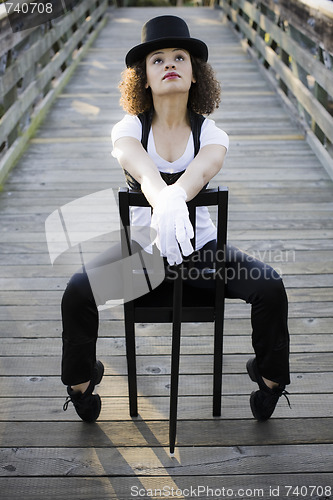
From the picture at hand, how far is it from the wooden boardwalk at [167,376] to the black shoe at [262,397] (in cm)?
4

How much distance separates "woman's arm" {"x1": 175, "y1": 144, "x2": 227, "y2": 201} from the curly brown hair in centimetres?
20

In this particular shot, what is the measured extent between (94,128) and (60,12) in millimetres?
1946

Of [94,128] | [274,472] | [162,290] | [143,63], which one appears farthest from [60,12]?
[274,472]

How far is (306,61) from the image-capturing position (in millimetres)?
4262

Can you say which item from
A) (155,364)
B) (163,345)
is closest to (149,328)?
(163,345)

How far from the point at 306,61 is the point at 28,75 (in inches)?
81.7

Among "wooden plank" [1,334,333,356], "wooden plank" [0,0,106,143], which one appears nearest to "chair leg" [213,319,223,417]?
"wooden plank" [1,334,333,356]

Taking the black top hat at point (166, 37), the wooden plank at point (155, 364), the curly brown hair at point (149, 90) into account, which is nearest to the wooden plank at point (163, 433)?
the wooden plank at point (155, 364)

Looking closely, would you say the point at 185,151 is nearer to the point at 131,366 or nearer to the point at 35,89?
the point at 131,366

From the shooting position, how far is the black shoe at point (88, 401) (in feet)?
5.70

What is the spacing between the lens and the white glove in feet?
4.64

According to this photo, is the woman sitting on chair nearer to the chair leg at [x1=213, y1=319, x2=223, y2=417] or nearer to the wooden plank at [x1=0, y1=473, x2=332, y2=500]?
the chair leg at [x1=213, y1=319, x2=223, y2=417]

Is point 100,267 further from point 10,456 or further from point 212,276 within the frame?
point 10,456

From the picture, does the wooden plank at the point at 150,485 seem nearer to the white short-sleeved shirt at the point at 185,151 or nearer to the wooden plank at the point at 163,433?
the wooden plank at the point at 163,433
